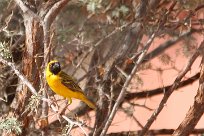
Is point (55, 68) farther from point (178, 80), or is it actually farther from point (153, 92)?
point (153, 92)

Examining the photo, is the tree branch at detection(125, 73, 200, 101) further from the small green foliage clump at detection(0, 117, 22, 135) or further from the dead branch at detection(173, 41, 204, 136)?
the small green foliage clump at detection(0, 117, 22, 135)

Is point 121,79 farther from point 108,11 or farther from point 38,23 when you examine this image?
point 38,23

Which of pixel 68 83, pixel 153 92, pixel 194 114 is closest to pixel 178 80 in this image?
pixel 194 114

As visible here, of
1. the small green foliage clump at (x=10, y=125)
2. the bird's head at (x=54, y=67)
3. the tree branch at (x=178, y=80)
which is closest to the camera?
the small green foliage clump at (x=10, y=125)

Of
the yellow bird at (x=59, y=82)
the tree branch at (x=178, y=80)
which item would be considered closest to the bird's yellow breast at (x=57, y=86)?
the yellow bird at (x=59, y=82)

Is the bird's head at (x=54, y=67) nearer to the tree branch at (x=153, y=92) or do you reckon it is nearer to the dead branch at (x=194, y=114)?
the dead branch at (x=194, y=114)

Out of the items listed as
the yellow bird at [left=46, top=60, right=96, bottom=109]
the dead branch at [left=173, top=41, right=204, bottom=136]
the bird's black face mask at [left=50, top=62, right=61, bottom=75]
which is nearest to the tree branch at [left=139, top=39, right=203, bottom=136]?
the dead branch at [left=173, top=41, right=204, bottom=136]

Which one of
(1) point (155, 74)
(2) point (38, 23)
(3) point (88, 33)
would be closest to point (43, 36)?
(2) point (38, 23)

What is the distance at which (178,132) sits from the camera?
3.03 metres

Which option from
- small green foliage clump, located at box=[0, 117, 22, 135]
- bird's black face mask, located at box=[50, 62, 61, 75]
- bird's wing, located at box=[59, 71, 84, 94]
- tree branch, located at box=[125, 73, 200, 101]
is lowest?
tree branch, located at box=[125, 73, 200, 101]

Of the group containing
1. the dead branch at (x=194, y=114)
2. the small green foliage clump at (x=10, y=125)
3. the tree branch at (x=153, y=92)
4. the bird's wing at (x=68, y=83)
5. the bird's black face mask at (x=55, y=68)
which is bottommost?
the tree branch at (x=153, y=92)

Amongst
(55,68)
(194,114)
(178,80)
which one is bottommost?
(194,114)

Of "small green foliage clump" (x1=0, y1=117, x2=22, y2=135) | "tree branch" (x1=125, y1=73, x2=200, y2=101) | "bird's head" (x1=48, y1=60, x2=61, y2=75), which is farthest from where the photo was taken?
"tree branch" (x1=125, y1=73, x2=200, y2=101)

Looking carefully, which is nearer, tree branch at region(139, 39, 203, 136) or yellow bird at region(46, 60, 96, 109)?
yellow bird at region(46, 60, 96, 109)
